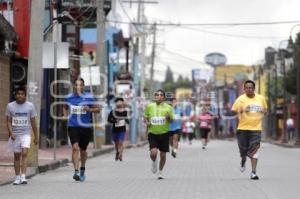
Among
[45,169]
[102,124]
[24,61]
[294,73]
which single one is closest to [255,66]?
[294,73]

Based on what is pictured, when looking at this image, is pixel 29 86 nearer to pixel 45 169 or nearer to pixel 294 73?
pixel 45 169

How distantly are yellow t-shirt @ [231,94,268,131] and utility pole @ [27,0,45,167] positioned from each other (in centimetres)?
482

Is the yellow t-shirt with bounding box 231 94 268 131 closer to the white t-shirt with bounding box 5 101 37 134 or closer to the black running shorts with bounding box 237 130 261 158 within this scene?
the black running shorts with bounding box 237 130 261 158

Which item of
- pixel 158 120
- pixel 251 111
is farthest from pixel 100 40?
pixel 251 111

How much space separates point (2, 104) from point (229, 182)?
14060 millimetres

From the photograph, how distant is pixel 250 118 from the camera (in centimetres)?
1695

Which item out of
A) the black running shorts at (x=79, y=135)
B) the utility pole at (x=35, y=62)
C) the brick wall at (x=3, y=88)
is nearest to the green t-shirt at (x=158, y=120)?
the black running shorts at (x=79, y=135)

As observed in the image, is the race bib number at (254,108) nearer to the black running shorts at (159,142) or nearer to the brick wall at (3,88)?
the black running shorts at (159,142)

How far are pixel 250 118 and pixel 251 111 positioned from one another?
15 centimetres

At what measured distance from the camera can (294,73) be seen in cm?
6284

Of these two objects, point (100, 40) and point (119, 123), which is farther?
point (100, 40)

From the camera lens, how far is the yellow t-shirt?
55.6 ft

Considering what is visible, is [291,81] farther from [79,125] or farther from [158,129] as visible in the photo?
[79,125]

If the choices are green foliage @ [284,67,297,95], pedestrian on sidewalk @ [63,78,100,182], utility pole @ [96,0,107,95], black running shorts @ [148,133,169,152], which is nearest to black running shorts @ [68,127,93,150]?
pedestrian on sidewalk @ [63,78,100,182]
